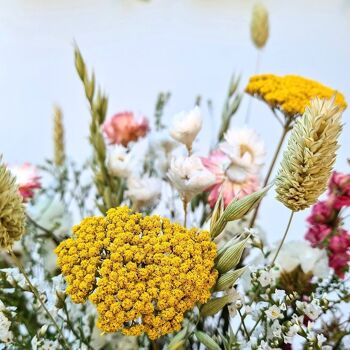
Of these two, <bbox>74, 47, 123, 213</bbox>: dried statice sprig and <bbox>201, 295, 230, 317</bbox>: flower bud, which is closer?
<bbox>201, 295, 230, 317</bbox>: flower bud

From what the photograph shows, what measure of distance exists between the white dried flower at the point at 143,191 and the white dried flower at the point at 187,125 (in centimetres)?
6

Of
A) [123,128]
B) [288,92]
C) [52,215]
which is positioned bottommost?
[52,215]

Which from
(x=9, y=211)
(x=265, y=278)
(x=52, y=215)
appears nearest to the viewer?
(x=9, y=211)

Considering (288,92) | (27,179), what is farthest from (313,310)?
(27,179)

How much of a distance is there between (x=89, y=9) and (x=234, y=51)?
30 centimetres

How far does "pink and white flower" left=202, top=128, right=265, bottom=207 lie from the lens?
689mm

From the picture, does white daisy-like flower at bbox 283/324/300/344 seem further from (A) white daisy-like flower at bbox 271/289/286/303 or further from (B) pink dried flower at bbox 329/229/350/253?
(B) pink dried flower at bbox 329/229/350/253

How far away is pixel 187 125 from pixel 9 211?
0.24m

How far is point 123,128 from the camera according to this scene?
0.86m

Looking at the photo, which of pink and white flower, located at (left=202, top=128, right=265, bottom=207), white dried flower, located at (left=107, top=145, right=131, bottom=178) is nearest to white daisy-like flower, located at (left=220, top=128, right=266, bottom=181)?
pink and white flower, located at (left=202, top=128, right=265, bottom=207)

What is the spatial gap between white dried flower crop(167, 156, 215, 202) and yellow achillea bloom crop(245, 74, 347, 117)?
12 centimetres

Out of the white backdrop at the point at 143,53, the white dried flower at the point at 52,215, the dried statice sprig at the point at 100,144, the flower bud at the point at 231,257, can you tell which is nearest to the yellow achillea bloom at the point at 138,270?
the flower bud at the point at 231,257

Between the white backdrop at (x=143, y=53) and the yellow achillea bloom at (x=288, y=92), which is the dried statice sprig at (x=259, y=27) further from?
the white backdrop at (x=143, y=53)

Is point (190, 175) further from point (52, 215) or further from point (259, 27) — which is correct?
point (259, 27)
